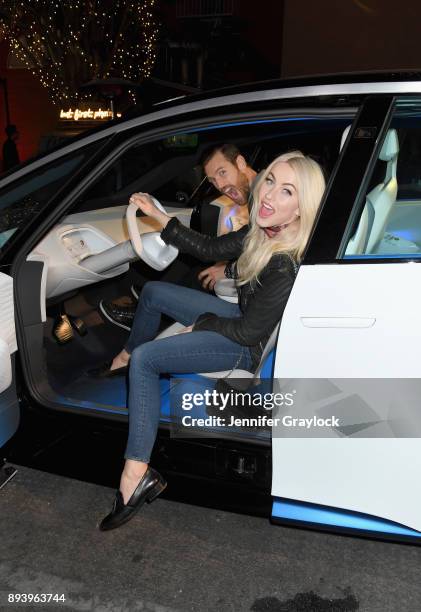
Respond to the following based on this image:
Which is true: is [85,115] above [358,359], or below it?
below

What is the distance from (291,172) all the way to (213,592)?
4.38ft

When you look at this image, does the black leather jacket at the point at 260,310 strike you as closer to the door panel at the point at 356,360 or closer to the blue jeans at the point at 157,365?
the blue jeans at the point at 157,365

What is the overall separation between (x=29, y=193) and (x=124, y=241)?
0.51 m

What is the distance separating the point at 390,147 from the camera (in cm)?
187

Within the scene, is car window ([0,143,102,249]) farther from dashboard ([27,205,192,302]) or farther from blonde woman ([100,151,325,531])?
blonde woman ([100,151,325,531])

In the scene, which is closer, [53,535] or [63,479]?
[53,535]

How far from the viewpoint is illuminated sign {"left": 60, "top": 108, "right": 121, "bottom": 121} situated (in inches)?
468

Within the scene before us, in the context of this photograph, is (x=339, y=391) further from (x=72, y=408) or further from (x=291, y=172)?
(x=72, y=408)

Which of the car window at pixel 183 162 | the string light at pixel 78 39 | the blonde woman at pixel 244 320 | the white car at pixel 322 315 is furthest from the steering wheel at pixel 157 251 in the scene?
the string light at pixel 78 39

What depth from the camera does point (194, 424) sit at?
2.05 meters

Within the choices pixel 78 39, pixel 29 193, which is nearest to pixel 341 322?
pixel 29 193

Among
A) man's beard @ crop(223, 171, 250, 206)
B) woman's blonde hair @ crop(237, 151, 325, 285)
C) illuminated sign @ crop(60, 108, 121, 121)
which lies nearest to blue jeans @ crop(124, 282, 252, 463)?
woman's blonde hair @ crop(237, 151, 325, 285)

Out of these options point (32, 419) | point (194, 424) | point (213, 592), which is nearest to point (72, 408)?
point (32, 419)

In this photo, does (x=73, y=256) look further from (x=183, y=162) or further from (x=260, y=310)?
(x=183, y=162)
